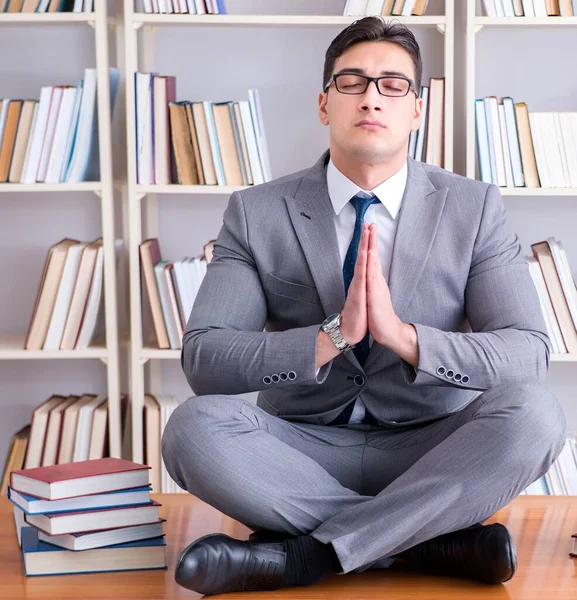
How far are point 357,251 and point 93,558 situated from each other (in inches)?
29.7

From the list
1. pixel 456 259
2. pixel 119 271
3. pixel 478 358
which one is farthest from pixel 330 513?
pixel 119 271

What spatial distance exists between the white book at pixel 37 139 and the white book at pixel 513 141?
1.23 meters

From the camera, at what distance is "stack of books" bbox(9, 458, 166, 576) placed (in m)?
1.63

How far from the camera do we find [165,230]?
2980mm

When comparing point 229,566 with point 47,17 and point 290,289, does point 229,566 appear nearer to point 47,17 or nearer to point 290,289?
point 290,289

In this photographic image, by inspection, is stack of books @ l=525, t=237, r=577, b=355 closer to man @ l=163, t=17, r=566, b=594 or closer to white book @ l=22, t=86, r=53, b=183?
man @ l=163, t=17, r=566, b=594

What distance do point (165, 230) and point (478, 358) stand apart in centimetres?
152

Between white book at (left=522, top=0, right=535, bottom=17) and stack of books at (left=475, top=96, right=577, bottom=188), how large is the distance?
228 millimetres

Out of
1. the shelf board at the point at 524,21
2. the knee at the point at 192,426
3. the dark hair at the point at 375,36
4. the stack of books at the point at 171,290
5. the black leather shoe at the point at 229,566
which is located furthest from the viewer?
the stack of books at the point at 171,290

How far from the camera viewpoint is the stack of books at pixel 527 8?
2566mm

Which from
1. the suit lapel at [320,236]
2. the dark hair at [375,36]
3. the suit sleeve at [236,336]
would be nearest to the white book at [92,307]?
the suit sleeve at [236,336]

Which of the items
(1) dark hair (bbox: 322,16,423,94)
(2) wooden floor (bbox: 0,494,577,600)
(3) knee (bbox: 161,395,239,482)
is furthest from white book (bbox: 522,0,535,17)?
(3) knee (bbox: 161,395,239,482)

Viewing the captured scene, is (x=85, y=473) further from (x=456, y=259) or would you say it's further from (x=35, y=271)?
(x=35, y=271)

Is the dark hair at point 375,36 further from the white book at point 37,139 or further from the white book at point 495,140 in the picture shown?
the white book at point 37,139
